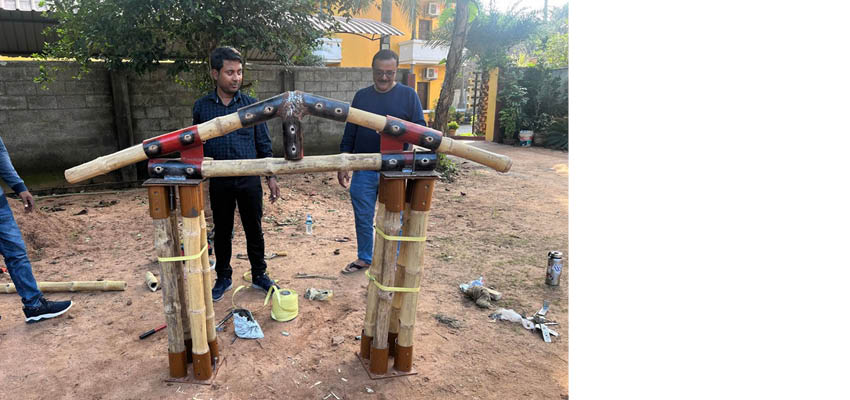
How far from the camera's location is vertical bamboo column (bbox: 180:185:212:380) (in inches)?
106

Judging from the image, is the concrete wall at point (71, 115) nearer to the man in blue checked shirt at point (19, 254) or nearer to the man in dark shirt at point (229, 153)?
the man in dark shirt at point (229, 153)

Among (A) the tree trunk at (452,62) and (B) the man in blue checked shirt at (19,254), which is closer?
(B) the man in blue checked shirt at (19,254)

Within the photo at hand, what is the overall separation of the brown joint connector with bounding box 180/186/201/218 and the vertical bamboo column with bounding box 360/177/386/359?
1.02 meters

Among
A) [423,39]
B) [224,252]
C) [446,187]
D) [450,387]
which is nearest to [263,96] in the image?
[446,187]

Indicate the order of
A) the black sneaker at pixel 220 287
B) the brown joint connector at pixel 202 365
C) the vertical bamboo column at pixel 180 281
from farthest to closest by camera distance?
1. the black sneaker at pixel 220 287
2. the brown joint connector at pixel 202 365
3. the vertical bamboo column at pixel 180 281

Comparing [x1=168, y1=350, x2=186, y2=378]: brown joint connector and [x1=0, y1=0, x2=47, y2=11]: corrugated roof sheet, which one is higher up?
[x1=0, y1=0, x2=47, y2=11]: corrugated roof sheet

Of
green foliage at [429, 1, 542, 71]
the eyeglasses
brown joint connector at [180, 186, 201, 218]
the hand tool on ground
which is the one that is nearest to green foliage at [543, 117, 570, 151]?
green foliage at [429, 1, 542, 71]

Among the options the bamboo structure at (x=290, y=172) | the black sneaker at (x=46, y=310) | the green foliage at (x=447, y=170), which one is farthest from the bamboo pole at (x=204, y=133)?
the green foliage at (x=447, y=170)

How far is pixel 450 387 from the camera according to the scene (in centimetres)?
305

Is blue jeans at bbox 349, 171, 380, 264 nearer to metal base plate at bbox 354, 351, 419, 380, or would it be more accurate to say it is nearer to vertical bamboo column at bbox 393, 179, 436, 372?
vertical bamboo column at bbox 393, 179, 436, 372

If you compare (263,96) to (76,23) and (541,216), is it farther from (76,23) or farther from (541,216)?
(541,216)

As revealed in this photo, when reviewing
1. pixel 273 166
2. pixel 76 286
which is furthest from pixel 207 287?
pixel 76 286

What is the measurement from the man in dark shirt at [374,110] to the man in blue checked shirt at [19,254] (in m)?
2.31

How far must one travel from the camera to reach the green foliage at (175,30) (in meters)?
5.72
